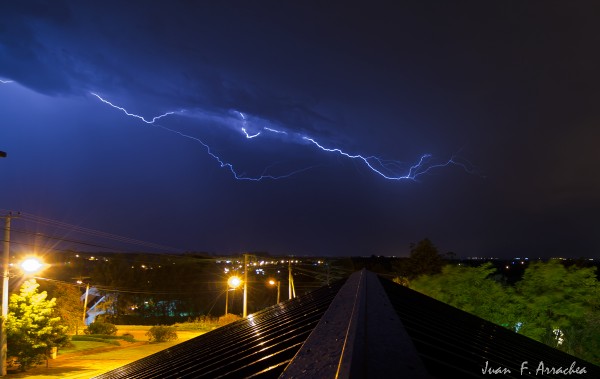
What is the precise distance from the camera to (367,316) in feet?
9.96

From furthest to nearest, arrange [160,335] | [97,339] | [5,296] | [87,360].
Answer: [97,339] < [160,335] < [87,360] < [5,296]

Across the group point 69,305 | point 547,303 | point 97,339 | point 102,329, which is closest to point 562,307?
point 547,303

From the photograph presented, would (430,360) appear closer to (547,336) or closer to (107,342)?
(547,336)

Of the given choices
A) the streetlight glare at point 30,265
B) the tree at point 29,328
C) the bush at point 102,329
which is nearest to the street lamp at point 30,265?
the streetlight glare at point 30,265

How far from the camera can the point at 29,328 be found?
20297 mm

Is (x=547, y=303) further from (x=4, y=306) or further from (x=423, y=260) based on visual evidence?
(x=423, y=260)

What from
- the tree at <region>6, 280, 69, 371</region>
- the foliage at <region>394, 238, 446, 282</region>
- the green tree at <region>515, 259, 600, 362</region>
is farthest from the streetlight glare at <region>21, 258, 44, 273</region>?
the foliage at <region>394, 238, 446, 282</region>

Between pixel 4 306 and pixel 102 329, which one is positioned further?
pixel 102 329

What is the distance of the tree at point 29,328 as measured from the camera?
2000cm

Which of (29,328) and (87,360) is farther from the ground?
(29,328)

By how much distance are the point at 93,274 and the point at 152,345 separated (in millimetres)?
39991

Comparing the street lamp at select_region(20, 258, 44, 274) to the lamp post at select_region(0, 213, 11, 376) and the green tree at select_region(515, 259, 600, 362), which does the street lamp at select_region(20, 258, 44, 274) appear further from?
the green tree at select_region(515, 259, 600, 362)

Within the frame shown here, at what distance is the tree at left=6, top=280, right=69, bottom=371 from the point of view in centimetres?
2000

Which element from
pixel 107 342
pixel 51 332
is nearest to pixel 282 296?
pixel 107 342
